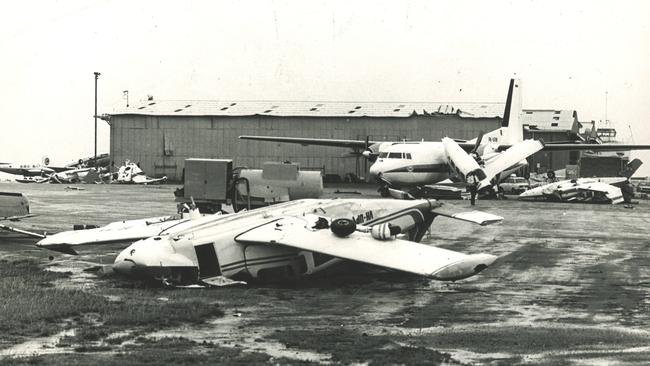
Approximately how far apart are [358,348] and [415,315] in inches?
119

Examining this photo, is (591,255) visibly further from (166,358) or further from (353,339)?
(166,358)

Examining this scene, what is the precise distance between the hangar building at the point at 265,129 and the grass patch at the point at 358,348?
73.1 m

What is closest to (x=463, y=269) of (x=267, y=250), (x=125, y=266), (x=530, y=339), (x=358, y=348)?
(x=530, y=339)

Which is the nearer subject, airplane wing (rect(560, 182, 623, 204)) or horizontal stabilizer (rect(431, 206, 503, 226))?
horizontal stabilizer (rect(431, 206, 503, 226))

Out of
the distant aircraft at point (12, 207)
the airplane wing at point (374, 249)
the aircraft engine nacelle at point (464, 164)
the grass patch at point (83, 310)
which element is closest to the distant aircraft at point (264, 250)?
the airplane wing at point (374, 249)

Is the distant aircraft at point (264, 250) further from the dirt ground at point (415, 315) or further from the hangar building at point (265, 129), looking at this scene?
the hangar building at point (265, 129)

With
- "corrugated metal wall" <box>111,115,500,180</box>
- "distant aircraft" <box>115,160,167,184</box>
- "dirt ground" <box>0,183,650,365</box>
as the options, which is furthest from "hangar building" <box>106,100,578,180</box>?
"dirt ground" <box>0,183,650,365</box>

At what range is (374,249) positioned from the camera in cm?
1594

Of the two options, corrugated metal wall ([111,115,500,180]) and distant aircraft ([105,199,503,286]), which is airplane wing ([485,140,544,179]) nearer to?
distant aircraft ([105,199,503,286])

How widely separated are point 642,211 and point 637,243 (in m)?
18.7

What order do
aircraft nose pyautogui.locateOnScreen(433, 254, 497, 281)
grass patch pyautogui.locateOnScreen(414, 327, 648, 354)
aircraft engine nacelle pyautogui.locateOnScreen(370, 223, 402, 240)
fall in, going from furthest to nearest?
aircraft engine nacelle pyautogui.locateOnScreen(370, 223, 402, 240)
aircraft nose pyautogui.locateOnScreen(433, 254, 497, 281)
grass patch pyautogui.locateOnScreen(414, 327, 648, 354)

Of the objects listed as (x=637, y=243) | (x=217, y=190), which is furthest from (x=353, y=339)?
(x=637, y=243)

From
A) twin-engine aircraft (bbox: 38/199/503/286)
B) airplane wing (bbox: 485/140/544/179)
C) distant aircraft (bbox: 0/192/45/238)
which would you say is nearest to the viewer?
twin-engine aircraft (bbox: 38/199/503/286)

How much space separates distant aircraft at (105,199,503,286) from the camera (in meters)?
15.8
